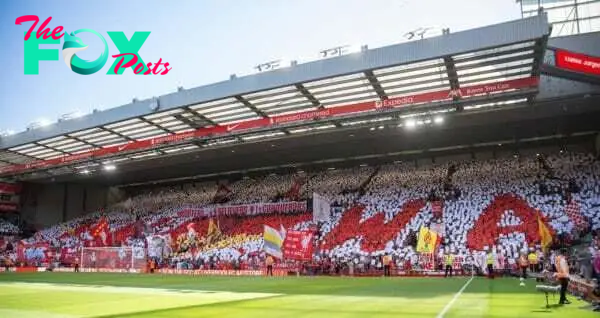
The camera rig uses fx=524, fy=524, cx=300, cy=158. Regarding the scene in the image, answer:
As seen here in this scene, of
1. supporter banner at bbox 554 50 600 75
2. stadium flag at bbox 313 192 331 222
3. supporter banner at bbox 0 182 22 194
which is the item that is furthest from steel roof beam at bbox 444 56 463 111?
supporter banner at bbox 0 182 22 194

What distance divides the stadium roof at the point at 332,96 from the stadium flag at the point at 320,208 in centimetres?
476

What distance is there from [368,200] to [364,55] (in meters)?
17.1

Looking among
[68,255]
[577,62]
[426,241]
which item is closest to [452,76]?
[577,62]

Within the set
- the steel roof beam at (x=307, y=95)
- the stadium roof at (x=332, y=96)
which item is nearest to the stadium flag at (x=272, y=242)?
the stadium roof at (x=332, y=96)

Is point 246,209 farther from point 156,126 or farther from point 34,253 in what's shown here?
point 34,253

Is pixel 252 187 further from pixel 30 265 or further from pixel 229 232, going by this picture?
pixel 30 265

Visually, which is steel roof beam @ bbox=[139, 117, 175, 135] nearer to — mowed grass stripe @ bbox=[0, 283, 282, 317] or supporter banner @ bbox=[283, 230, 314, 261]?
supporter banner @ bbox=[283, 230, 314, 261]

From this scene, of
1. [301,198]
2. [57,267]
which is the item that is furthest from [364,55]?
[57,267]

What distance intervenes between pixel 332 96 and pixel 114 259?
899 inches

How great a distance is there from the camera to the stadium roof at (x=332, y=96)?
24844mm

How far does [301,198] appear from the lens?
44.7m

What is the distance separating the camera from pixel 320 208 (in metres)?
35.7

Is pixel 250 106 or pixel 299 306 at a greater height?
pixel 250 106

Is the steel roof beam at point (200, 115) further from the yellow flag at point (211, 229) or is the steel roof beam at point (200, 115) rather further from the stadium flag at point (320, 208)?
the yellow flag at point (211, 229)
